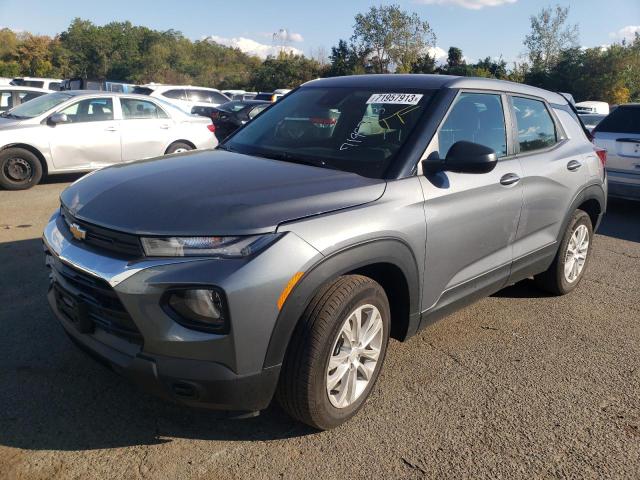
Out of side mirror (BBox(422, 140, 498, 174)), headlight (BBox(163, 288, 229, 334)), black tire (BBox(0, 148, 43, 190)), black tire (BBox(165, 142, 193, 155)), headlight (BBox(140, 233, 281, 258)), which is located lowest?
black tire (BBox(0, 148, 43, 190))

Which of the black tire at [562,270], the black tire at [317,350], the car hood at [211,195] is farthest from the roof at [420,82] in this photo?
the black tire at [317,350]

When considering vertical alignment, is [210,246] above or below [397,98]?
below

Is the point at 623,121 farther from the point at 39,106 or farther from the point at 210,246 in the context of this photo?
the point at 39,106

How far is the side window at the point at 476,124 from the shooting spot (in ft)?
10.8

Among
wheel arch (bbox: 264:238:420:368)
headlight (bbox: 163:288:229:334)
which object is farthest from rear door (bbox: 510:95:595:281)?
headlight (bbox: 163:288:229:334)

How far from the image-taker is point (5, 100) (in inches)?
480

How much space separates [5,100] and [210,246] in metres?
12.3

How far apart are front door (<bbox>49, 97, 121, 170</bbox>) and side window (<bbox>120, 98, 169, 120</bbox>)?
0.77 feet

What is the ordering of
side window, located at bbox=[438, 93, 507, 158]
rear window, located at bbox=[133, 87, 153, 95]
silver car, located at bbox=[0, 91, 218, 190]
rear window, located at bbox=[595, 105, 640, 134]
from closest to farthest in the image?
1. side window, located at bbox=[438, 93, 507, 158]
2. rear window, located at bbox=[595, 105, 640, 134]
3. silver car, located at bbox=[0, 91, 218, 190]
4. rear window, located at bbox=[133, 87, 153, 95]

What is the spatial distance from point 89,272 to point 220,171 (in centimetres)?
91

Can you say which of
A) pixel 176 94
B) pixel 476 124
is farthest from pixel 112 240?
pixel 176 94

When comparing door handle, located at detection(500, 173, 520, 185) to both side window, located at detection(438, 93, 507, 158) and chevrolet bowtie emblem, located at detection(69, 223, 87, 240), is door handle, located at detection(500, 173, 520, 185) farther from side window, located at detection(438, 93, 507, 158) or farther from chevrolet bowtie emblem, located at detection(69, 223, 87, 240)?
chevrolet bowtie emblem, located at detection(69, 223, 87, 240)

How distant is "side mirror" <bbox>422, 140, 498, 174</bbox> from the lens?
9.82ft

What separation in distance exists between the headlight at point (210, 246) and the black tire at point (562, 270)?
3103 millimetres
